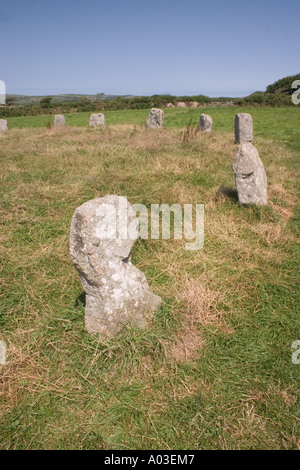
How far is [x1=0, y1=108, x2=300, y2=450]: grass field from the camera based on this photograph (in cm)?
276

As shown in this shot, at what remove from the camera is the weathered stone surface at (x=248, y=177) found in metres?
6.52

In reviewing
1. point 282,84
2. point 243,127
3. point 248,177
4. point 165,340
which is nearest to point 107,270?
point 165,340

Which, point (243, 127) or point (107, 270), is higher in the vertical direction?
point (243, 127)

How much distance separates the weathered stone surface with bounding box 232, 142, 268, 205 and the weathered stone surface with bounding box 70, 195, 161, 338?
3787 mm

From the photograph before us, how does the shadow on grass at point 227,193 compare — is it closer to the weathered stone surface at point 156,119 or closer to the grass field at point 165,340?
the grass field at point 165,340

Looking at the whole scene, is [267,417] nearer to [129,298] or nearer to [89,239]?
[129,298]

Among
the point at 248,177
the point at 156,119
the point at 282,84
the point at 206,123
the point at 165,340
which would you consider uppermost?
the point at 282,84

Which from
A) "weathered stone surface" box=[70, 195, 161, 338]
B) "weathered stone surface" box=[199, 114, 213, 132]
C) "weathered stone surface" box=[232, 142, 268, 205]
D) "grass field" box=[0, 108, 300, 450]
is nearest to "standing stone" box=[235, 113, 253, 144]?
"weathered stone surface" box=[199, 114, 213, 132]

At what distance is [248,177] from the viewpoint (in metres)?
6.56

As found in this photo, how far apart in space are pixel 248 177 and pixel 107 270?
4432 mm

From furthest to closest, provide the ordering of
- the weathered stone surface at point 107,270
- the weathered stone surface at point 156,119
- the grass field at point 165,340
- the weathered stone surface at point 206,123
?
the weathered stone surface at point 156,119 < the weathered stone surface at point 206,123 < the weathered stone surface at point 107,270 < the grass field at point 165,340

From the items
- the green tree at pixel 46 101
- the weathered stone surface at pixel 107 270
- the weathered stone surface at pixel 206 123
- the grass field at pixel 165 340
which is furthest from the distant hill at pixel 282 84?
the weathered stone surface at pixel 107 270

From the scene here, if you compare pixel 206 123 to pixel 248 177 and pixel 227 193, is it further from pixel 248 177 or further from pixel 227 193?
pixel 248 177

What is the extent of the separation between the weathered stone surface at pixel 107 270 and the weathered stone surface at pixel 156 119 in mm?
14628
